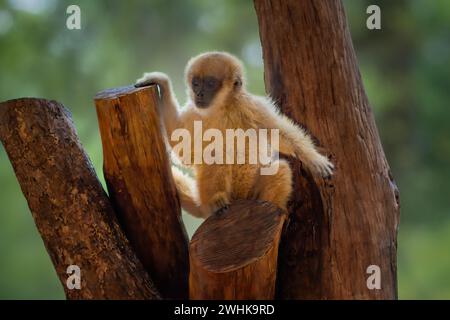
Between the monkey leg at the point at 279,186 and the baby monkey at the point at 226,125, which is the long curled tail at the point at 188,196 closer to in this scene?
the baby monkey at the point at 226,125

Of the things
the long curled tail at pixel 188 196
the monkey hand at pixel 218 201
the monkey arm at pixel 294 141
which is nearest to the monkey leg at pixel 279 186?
the monkey arm at pixel 294 141

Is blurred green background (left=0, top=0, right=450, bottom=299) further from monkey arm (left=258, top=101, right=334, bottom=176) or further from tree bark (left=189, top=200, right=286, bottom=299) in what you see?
tree bark (left=189, top=200, right=286, bottom=299)

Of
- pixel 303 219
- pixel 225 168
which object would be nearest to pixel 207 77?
pixel 225 168

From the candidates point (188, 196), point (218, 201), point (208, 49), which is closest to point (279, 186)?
point (218, 201)

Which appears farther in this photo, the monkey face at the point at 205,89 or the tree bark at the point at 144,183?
the monkey face at the point at 205,89

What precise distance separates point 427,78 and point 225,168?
5.52 metres

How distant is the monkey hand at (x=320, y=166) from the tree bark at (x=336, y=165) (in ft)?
0.18

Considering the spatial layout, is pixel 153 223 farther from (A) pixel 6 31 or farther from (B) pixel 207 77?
(A) pixel 6 31

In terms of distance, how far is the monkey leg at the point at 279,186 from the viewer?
3885mm

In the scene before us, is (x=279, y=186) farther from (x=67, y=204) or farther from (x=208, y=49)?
(x=208, y=49)

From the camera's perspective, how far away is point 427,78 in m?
8.38

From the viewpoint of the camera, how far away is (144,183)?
3.65 meters

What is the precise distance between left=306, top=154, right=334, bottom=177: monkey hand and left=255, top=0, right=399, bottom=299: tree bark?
0.18 feet

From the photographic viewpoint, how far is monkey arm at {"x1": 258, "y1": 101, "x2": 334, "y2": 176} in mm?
3916
